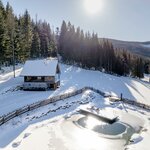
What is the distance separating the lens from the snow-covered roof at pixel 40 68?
46188 millimetres

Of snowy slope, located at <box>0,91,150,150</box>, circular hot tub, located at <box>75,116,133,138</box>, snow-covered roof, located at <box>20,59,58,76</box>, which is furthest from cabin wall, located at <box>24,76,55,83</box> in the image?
circular hot tub, located at <box>75,116,133,138</box>

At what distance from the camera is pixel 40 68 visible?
47.3 m

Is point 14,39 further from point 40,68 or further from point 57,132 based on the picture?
point 57,132

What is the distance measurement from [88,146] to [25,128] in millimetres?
7876

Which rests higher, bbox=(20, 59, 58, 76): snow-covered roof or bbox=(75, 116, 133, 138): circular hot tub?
bbox=(20, 59, 58, 76): snow-covered roof

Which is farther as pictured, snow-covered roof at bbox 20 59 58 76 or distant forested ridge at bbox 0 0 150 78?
distant forested ridge at bbox 0 0 150 78

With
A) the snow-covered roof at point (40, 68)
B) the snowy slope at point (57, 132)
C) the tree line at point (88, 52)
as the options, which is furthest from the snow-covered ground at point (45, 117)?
the tree line at point (88, 52)

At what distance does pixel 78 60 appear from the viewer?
8812 cm

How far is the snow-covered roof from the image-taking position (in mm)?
46188

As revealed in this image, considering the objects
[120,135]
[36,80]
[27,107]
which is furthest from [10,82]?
[120,135]

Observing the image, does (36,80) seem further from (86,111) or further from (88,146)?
(88,146)

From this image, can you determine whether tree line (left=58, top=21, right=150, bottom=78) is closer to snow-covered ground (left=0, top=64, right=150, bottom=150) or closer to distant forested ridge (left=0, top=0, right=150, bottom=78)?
distant forested ridge (left=0, top=0, right=150, bottom=78)

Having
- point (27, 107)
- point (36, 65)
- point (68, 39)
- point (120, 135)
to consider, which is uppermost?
point (68, 39)

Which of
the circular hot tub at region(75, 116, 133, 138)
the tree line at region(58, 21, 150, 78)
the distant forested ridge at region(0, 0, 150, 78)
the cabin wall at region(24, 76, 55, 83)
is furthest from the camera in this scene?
the tree line at region(58, 21, 150, 78)
